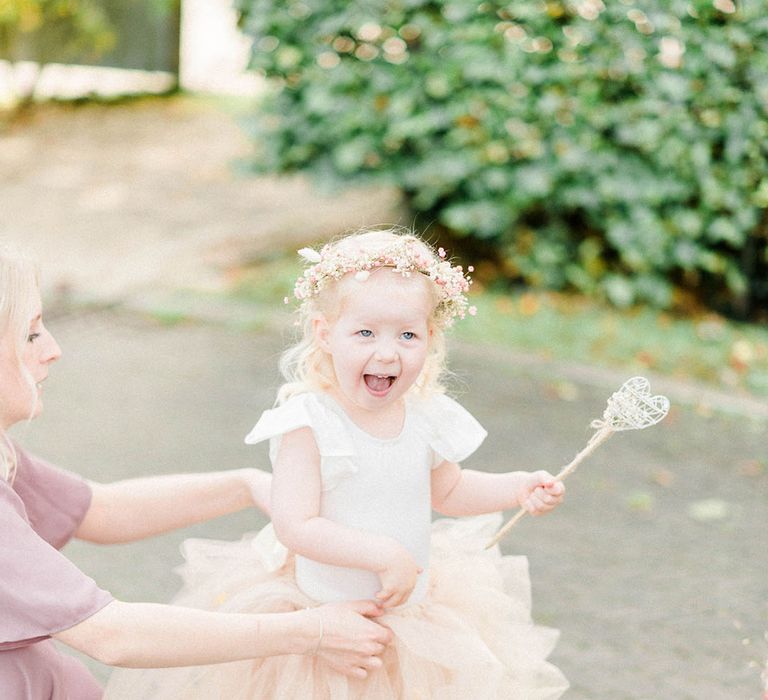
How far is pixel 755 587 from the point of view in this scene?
11.4 ft

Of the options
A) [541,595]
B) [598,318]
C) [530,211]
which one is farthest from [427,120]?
[541,595]

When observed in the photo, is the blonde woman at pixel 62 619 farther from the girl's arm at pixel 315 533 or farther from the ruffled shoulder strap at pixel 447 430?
the ruffled shoulder strap at pixel 447 430

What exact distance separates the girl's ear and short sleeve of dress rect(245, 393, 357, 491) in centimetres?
10

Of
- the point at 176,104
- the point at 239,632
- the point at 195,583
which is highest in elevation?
the point at 239,632

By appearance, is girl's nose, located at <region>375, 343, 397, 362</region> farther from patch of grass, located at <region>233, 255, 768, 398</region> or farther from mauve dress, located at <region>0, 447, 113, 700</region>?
patch of grass, located at <region>233, 255, 768, 398</region>

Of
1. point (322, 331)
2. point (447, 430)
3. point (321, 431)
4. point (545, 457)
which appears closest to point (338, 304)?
point (322, 331)

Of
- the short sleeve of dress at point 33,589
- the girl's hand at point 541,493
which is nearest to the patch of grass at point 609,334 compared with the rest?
the girl's hand at point 541,493

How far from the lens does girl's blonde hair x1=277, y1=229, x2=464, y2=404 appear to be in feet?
6.79

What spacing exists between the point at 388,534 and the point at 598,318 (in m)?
3.90

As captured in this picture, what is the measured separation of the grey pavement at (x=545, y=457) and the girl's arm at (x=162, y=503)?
0.66 m

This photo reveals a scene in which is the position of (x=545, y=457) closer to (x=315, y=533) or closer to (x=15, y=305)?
(x=315, y=533)

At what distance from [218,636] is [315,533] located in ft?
0.77

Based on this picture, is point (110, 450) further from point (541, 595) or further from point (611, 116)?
point (611, 116)

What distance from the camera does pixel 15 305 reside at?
199 centimetres
